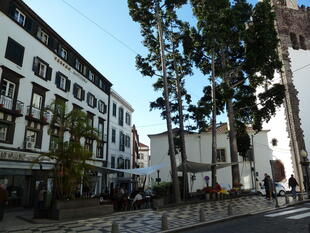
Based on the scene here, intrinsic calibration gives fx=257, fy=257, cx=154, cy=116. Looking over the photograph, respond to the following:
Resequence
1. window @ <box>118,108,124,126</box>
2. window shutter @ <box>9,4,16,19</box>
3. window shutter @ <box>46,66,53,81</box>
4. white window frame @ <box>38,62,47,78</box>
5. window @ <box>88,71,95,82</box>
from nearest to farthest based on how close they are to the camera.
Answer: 1. window shutter @ <box>9,4,16,19</box>
2. white window frame @ <box>38,62,47,78</box>
3. window shutter @ <box>46,66,53,81</box>
4. window @ <box>88,71,95,82</box>
5. window @ <box>118,108,124,126</box>

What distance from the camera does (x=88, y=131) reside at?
12.8m

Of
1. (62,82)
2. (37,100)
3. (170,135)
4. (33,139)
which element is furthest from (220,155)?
(37,100)

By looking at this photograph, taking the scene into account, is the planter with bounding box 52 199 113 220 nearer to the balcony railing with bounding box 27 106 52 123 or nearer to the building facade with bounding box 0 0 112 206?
the building facade with bounding box 0 0 112 206

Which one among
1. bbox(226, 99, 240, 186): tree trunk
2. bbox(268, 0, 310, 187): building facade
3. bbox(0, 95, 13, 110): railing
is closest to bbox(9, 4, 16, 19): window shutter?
bbox(0, 95, 13, 110): railing


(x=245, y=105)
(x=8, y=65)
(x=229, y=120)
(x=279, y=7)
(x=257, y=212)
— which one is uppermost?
(x=279, y=7)

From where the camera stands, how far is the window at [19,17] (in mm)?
17278

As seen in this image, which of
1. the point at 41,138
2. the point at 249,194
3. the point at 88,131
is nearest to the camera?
the point at 88,131

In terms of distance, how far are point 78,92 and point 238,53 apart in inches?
585

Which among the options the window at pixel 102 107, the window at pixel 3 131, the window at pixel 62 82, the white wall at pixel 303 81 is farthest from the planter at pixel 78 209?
the white wall at pixel 303 81

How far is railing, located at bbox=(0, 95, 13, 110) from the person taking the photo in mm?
15336

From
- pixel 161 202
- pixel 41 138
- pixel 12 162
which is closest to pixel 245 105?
pixel 161 202

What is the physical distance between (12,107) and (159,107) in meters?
10.5

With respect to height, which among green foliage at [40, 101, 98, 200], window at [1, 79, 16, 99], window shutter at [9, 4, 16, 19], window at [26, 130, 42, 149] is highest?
window shutter at [9, 4, 16, 19]

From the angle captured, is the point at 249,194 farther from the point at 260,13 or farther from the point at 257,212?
the point at 260,13
